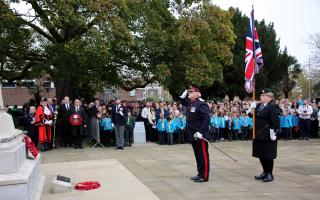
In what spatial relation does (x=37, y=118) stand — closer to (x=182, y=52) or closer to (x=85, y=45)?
(x=85, y=45)

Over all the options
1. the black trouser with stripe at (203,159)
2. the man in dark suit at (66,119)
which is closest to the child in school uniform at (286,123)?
the man in dark suit at (66,119)

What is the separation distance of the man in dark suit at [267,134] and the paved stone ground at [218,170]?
41cm

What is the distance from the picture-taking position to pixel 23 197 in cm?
622

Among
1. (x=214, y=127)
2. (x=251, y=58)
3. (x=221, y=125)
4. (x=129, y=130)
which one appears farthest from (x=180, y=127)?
(x=251, y=58)

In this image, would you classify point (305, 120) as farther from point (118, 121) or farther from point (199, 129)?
point (199, 129)

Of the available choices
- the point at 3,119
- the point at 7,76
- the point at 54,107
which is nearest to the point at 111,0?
the point at 54,107

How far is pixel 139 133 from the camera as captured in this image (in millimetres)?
17828

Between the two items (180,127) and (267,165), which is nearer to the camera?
(267,165)

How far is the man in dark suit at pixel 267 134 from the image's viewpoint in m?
8.84

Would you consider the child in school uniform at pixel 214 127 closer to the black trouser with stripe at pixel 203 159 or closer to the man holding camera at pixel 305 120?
the man holding camera at pixel 305 120

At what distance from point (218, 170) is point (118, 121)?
6.27 meters

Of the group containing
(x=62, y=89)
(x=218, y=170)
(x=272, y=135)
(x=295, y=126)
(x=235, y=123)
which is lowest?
(x=218, y=170)

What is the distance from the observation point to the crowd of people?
1573cm

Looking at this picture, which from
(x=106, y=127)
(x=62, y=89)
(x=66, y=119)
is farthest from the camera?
(x=62, y=89)
